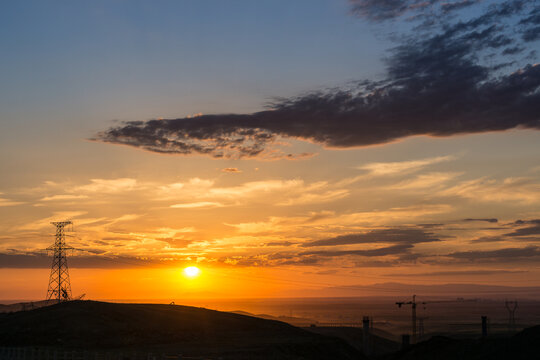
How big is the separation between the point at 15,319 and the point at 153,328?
24797 millimetres

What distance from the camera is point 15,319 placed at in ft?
337

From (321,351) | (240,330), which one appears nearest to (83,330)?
(240,330)

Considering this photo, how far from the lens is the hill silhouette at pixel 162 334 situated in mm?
83188

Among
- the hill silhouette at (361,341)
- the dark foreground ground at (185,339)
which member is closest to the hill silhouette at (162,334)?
the dark foreground ground at (185,339)

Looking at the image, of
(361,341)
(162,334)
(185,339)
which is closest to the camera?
(185,339)

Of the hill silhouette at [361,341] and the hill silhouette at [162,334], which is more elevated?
the hill silhouette at [162,334]

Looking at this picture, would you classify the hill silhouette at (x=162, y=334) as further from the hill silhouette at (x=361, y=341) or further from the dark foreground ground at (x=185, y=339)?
the hill silhouette at (x=361, y=341)

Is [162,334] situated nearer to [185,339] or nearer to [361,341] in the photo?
[185,339]

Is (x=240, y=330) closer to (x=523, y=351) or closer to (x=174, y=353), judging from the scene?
(x=174, y=353)

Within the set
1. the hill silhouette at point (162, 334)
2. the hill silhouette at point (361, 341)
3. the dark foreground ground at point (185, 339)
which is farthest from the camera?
the hill silhouette at point (361, 341)

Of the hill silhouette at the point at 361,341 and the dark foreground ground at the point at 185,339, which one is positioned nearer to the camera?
the dark foreground ground at the point at 185,339

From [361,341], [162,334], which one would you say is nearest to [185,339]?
[162,334]

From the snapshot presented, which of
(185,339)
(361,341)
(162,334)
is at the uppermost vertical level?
(162,334)

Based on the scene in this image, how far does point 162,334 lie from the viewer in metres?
95.7
